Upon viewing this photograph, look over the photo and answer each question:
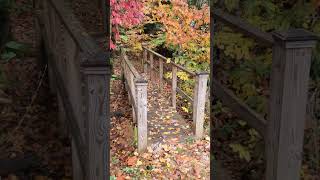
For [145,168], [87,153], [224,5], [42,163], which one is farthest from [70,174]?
[145,168]

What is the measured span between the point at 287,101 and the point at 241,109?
1134mm

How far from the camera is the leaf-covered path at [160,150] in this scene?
26.6ft

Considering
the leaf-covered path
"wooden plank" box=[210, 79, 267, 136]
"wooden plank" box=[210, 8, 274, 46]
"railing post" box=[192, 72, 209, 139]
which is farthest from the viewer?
"railing post" box=[192, 72, 209, 139]

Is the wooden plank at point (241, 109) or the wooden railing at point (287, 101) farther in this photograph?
the wooden plank at point (241, 109)

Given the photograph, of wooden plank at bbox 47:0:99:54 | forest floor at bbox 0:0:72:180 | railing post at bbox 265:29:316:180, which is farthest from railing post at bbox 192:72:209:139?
railing post at bbox 265:29:316:180

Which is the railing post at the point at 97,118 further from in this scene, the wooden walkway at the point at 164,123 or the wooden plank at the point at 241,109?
the wooden walkway at the point at 164,123

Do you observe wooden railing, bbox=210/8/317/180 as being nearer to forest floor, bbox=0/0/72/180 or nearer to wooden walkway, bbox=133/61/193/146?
forest floor, bbox=0/0/72/180

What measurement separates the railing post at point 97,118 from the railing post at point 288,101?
3.63 ft

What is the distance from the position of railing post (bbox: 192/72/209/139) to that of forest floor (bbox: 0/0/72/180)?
4.22 meters

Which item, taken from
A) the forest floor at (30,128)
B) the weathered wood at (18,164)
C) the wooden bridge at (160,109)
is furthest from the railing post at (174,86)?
the weathered wood at (18,164)

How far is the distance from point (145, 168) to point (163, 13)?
6841mm

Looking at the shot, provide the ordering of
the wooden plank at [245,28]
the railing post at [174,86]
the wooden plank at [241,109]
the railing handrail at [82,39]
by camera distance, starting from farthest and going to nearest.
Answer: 1. the railing post at [174,86]
2. the wooden plank at [241,109]
3. the wooden plank at [245,28]
4. the railing handrail at [82,39]

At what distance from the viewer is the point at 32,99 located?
5.20m

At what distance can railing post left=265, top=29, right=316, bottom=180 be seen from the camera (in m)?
2.50
